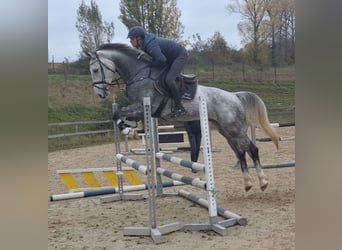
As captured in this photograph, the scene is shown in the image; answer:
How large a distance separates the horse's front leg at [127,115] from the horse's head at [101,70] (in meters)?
0.24

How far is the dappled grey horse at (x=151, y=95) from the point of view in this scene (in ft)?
9.60

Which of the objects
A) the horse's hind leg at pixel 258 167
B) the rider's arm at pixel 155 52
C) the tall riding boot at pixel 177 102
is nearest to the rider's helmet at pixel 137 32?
the rider's arm at pixel 155 52

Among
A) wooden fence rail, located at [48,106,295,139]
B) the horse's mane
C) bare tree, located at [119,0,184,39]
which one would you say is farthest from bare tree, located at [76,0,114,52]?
the horse's mane

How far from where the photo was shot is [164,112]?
295 cm

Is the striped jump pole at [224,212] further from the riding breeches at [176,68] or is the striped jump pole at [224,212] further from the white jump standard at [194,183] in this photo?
the riding breeches at [176,68]

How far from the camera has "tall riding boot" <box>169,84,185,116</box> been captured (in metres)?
2.87

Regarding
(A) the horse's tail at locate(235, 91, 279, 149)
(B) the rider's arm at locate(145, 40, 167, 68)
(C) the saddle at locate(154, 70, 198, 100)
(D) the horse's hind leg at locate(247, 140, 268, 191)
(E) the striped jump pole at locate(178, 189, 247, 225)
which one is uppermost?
(B) the rider's arm at locate(145, 40, 167, 68)

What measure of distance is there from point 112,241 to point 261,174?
1353mm

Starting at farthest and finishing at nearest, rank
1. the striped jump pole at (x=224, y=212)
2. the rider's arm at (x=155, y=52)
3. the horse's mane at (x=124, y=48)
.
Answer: the horse's mane at (x=124, y=48) < the rider's arm at (x=155, y=52) < the striped jump pole at (x=224, y=212)

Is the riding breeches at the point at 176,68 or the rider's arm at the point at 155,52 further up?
the rider's arm at the point at 155,52

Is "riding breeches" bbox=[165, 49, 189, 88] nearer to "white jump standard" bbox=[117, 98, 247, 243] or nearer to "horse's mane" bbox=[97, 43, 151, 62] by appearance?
"horse's mane" bbox=[97, 43, 151, 62]
